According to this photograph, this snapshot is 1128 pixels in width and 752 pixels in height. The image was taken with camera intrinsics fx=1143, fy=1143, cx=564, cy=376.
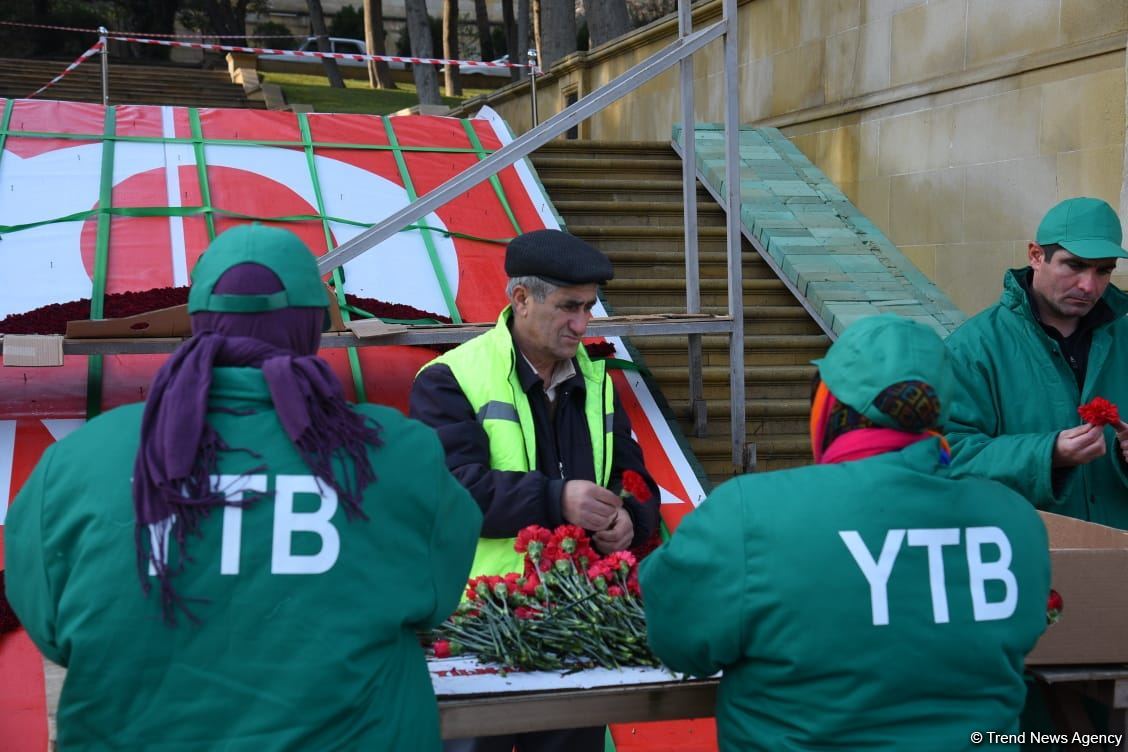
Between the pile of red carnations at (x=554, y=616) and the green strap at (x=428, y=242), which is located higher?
the green strap at (x=428, y=242)

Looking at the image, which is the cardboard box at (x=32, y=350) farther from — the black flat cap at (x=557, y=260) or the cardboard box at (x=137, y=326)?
the black flat cap at (x=557, y=260)

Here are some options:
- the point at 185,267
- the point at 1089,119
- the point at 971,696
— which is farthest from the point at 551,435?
the point at 1089,119

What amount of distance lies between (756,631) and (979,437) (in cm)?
166

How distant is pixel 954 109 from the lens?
791 centimetres

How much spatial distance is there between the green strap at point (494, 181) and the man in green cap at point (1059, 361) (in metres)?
4.53

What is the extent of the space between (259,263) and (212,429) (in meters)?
Result: 0.32

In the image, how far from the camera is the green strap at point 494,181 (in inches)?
308

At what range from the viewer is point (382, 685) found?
2.03 meters

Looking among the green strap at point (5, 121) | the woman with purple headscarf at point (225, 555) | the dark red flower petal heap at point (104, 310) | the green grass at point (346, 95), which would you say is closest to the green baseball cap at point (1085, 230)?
the woman with purple headscarf at point (225, 555)

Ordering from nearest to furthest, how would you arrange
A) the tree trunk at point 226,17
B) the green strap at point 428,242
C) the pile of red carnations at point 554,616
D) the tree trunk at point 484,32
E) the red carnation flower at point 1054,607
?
the pile of red carnations at point 554,616, the red carnation flower at point 1054,607, the green strap at point 428,242, the tree trunk at point 226,17, the tree trunk at point 484,32

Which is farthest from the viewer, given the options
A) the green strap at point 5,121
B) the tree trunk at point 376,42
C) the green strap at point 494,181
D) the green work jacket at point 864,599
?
the tree trunk at point 376,42

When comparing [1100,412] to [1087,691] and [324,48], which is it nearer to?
[1087,691]

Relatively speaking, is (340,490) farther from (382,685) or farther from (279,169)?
(279,169)

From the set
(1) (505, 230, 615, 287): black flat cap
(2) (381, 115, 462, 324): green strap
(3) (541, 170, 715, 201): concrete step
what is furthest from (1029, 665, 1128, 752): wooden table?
(3) (541, 170, 715, 201): concrete step
